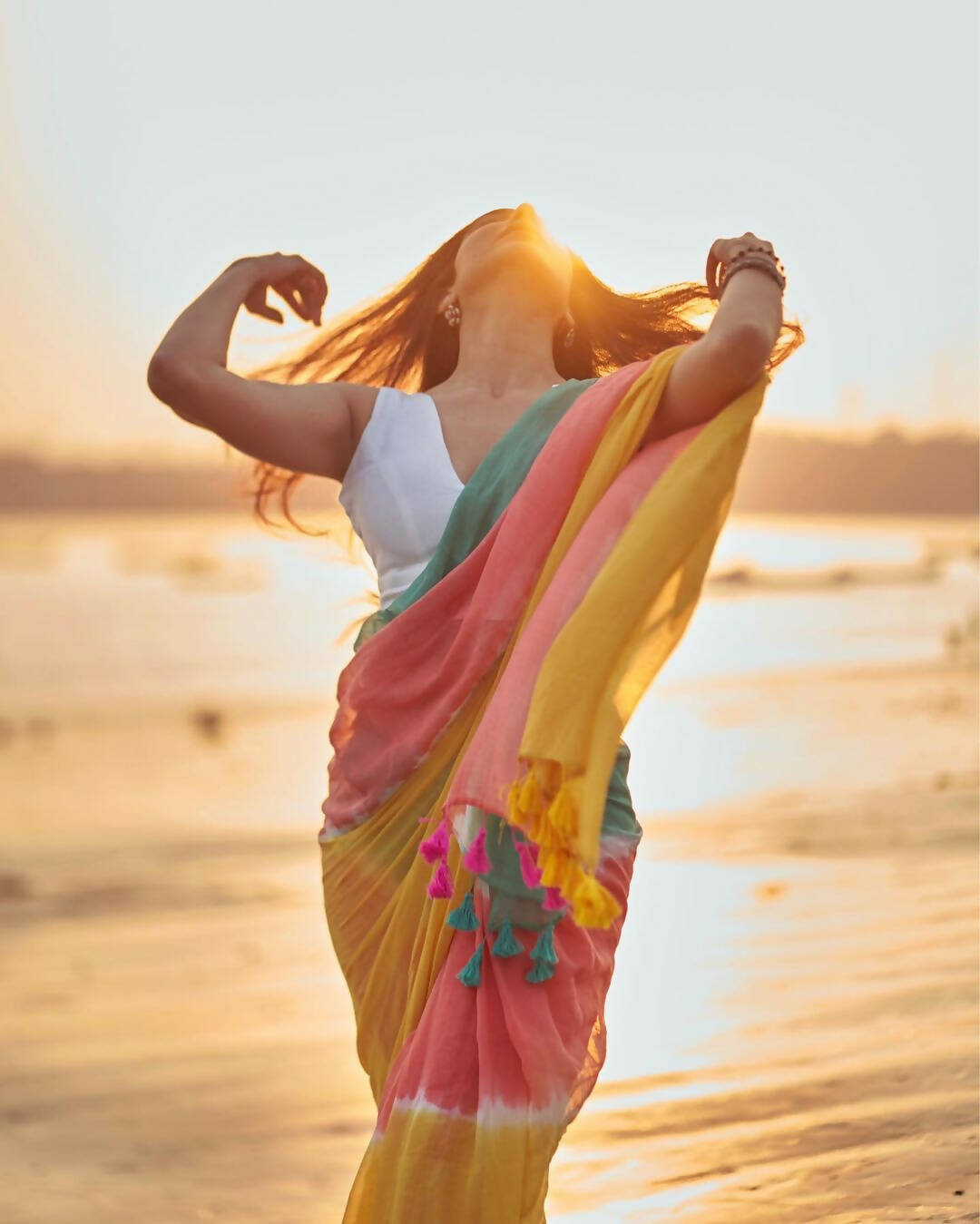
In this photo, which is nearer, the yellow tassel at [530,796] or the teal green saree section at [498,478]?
the yellow tassel at [530,796]

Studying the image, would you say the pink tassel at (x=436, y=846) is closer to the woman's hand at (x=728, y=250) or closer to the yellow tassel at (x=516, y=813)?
the yellow tassel at (x=516, y=813)

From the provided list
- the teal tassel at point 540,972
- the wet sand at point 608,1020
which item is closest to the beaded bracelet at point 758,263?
the teal tassel at point 540,972

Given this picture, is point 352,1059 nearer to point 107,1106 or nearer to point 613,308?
point 107,1106

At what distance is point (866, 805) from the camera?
1041 centimetres

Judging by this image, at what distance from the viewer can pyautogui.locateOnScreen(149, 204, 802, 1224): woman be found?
9.29 feet

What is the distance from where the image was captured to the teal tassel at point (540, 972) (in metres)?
3.03

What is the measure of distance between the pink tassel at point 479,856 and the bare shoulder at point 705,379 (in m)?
0.66

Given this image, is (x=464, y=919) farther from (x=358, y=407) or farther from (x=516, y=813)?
(x=358, y=407)

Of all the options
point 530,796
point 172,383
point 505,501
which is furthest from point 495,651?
point 172,383

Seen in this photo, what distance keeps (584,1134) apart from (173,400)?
2399 millimetres

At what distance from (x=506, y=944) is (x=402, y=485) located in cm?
79

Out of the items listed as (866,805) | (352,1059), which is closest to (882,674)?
(866,805)

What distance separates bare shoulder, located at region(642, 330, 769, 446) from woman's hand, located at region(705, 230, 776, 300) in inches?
6.4

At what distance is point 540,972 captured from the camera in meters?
3.04
